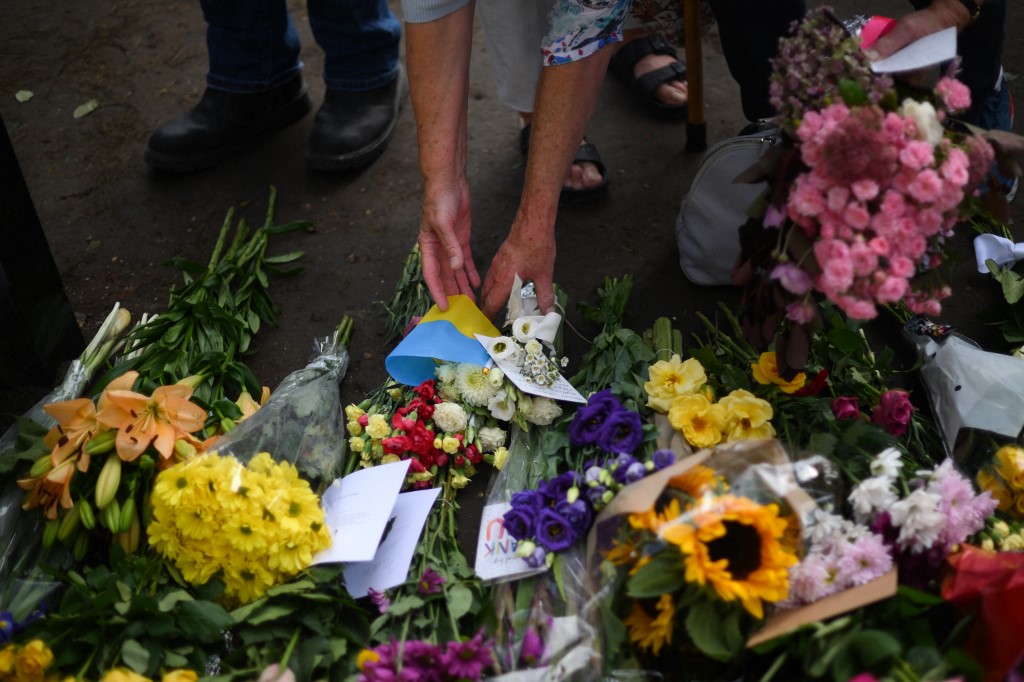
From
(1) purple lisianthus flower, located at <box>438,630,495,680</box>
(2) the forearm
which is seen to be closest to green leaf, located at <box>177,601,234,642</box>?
(1) purple lisianthus flower, located at <box>438,630,495,680</box>

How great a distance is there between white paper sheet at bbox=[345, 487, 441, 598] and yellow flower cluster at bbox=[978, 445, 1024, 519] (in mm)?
1046

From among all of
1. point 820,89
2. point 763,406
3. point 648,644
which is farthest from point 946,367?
point 648,644

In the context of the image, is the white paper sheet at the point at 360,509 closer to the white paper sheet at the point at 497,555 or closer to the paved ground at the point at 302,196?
the white paper sheet at the point at 497,555

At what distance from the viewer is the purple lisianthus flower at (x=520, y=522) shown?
1.51 metres

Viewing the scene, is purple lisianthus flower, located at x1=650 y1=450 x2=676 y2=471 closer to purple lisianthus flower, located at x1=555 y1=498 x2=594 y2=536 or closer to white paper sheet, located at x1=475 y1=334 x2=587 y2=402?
purple lisianthus flower, located at x1=555 y1=498 x2=594 y2=536

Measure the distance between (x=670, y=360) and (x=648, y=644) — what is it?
0.68 m

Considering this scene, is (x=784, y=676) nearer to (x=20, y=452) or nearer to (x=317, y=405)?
(x=317, y=405)

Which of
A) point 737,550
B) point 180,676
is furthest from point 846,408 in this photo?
point 180,676

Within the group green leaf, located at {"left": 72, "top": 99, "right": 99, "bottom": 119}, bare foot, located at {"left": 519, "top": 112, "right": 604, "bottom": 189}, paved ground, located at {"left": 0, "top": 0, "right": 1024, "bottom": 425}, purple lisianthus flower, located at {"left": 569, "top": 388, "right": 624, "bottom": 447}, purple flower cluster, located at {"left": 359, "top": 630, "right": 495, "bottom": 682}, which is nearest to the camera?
purple flower cluster, located at {"left": 359, "top": 630, "right": 495, "bottom": 682}

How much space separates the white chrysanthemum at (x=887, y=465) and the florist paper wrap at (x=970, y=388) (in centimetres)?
35

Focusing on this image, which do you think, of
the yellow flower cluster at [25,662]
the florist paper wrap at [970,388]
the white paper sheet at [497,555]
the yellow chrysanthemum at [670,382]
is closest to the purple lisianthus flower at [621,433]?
the yellow chrysanthemum at [670,382]

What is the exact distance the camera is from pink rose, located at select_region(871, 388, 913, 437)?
1635 millimetres

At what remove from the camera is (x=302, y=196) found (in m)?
2.73

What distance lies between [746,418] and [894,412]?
31 centimetres
